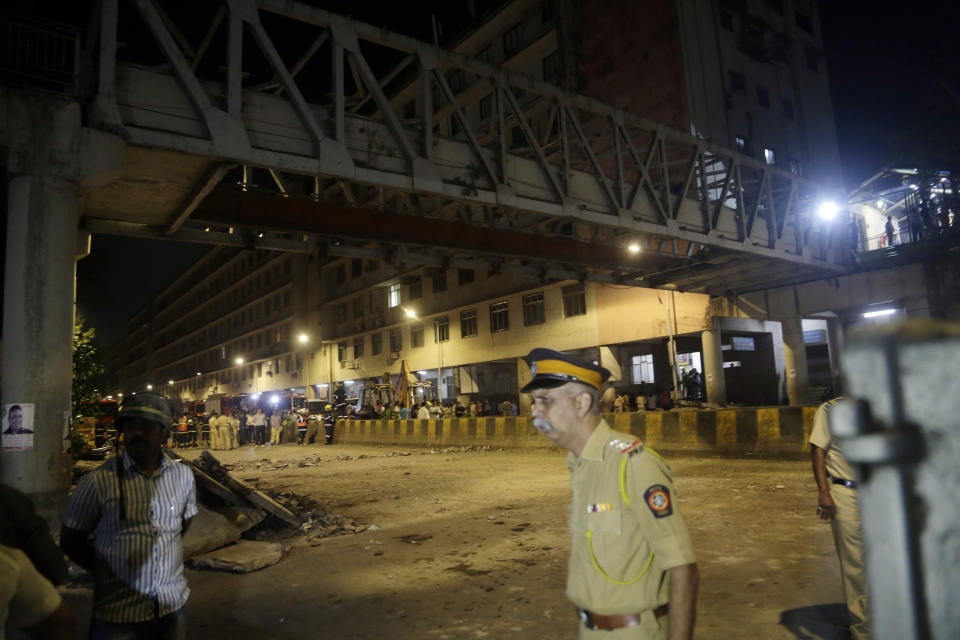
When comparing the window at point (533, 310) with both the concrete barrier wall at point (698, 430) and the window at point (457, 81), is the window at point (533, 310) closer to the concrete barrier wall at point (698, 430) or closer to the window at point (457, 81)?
the concrete barrier wall at point (698, 430)

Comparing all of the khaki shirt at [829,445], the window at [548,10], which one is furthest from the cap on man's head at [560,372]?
the window at [548,10]

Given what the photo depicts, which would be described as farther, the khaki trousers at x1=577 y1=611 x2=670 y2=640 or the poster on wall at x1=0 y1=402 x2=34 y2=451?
the poster on wall at x1=0 y1=402 x2=34 y2=451

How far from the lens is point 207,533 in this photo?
668 cm

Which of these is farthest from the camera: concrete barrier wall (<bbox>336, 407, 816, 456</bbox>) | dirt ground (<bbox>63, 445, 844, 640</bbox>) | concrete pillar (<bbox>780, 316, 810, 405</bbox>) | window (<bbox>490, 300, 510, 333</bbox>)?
window (<bbox>490, 300, 510, 333</bbox>)

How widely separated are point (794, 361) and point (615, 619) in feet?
82.8

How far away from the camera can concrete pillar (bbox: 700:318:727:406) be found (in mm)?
23094

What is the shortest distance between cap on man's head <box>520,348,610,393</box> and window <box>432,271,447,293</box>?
111ft

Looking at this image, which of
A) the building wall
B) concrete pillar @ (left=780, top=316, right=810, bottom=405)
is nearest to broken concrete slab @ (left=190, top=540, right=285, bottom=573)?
concrete pillar @ (left=780, top=316, right=810, bottom=405)

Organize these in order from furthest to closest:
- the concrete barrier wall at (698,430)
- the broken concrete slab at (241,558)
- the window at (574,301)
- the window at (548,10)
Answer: the window at (548,10) < the window at (574,301) < the concrete barrier wall at (698,430) < the broken concrete slab at (241,558)

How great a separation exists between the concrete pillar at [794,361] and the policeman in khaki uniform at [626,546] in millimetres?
24134

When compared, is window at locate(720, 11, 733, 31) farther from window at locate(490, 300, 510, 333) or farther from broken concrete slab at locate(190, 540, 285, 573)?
broken concrete slab at locate(190, 540, 285, 573)

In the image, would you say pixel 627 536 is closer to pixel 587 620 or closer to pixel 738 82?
pixel 587 620

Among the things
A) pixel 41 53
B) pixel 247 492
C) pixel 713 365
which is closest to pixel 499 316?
pixel 713 365

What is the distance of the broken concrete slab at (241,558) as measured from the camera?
6.23 metres
